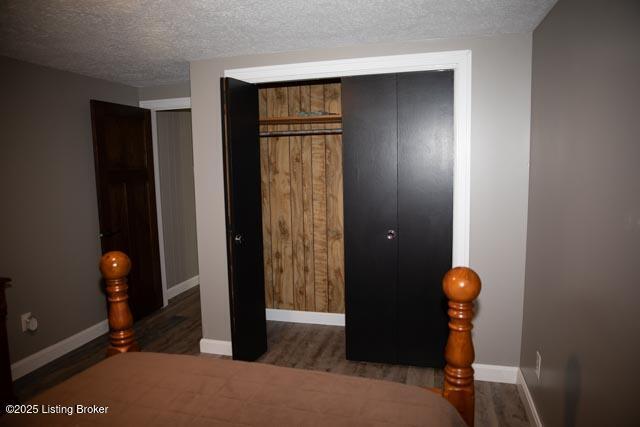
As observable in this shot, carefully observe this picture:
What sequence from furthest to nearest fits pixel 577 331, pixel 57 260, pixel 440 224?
pixel 57 260 < pixel 440 224 < pixel 577 331

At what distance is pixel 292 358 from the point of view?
3.38 m

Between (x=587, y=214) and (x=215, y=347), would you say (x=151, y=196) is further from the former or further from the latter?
(x=587, y=214)

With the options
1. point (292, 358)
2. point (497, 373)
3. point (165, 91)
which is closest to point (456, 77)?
point (497, 373)

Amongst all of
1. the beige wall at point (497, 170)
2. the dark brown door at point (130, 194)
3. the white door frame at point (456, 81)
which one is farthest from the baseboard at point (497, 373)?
the dark brown door at point (130, 194)

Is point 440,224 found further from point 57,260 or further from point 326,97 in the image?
point 57,260

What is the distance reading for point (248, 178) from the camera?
3.12 metres

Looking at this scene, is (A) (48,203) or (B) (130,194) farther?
(B) (130,194)

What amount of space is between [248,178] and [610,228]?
2.33 m

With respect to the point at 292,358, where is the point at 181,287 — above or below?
above

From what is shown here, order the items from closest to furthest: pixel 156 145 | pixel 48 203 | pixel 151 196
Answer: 1. pixel 48 203
2. pixel 151 196
3. pixel 156 145

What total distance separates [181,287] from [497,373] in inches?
150

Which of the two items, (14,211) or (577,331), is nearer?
(577,331)

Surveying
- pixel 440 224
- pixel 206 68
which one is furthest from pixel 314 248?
A: pixel 206 68

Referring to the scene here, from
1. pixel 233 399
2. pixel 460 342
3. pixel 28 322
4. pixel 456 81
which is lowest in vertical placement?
pixel 28 322
